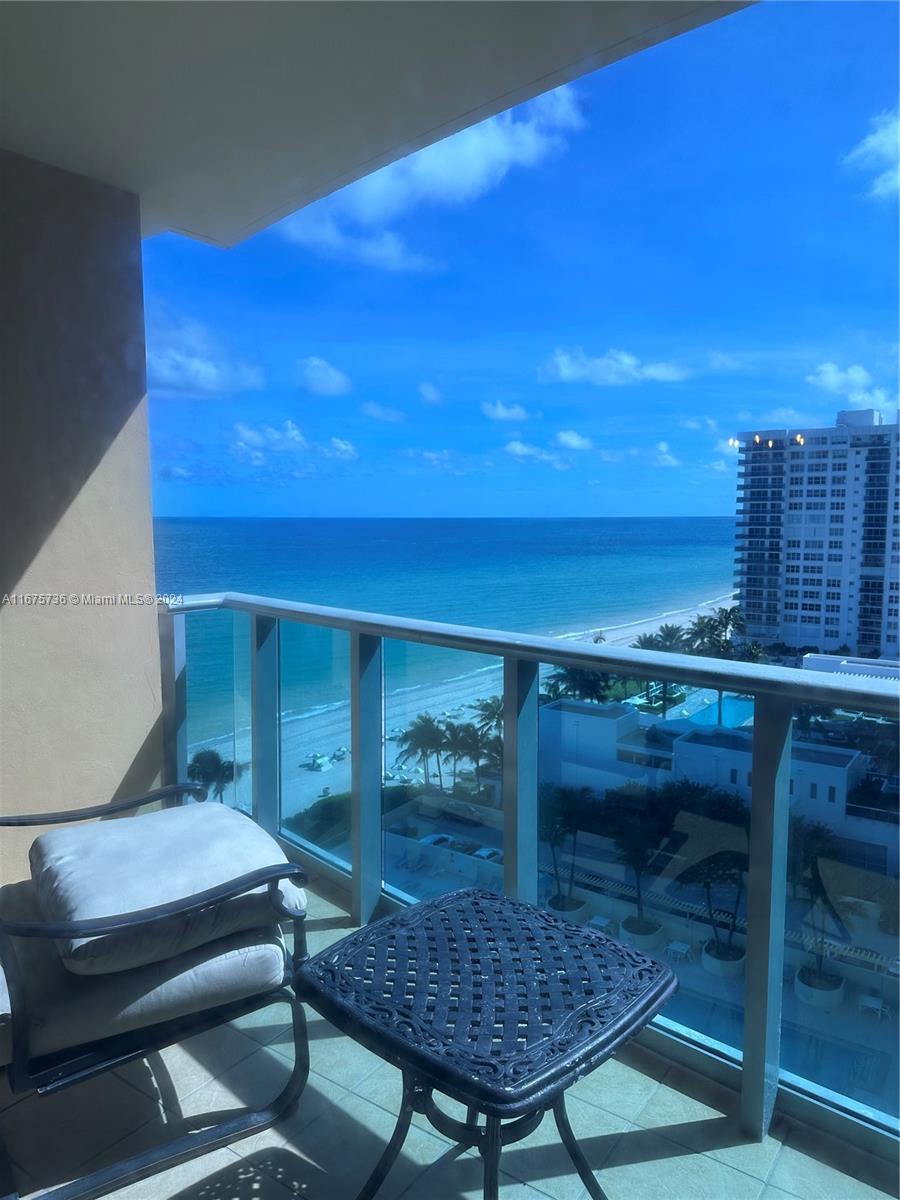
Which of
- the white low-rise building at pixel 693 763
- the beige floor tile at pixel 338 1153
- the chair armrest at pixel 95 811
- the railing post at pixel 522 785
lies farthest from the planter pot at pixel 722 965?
the chair armrest at pixel 95 811

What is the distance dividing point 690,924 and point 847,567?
36.1 inches

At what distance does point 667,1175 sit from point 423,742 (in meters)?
1.19

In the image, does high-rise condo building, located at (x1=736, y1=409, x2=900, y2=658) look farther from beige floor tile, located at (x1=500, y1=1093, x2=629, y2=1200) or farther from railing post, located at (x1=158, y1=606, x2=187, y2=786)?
railing post, located at (x1=158, y1=606, x2=187, y2=786)

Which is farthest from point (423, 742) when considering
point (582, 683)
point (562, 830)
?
point (582, 683)

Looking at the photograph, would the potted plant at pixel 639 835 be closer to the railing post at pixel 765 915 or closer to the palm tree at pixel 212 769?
the railing post at pixel 765 915

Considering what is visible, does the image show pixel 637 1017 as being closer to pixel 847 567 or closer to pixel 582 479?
pixel 847 567

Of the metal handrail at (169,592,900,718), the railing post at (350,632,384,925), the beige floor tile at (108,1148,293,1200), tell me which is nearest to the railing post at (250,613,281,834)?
the metal handrail at (169,592,900,718)

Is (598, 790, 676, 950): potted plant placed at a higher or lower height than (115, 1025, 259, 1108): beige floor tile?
higher

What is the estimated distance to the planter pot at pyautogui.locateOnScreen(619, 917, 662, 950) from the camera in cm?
171

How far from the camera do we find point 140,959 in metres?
1.34

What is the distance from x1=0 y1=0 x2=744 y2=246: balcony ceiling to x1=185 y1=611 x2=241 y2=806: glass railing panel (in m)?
1.53

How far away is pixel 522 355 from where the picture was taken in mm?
23922

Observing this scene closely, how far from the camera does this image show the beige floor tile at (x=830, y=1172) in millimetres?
1347

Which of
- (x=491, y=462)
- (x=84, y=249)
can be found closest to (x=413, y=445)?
(x=491, y=462)
